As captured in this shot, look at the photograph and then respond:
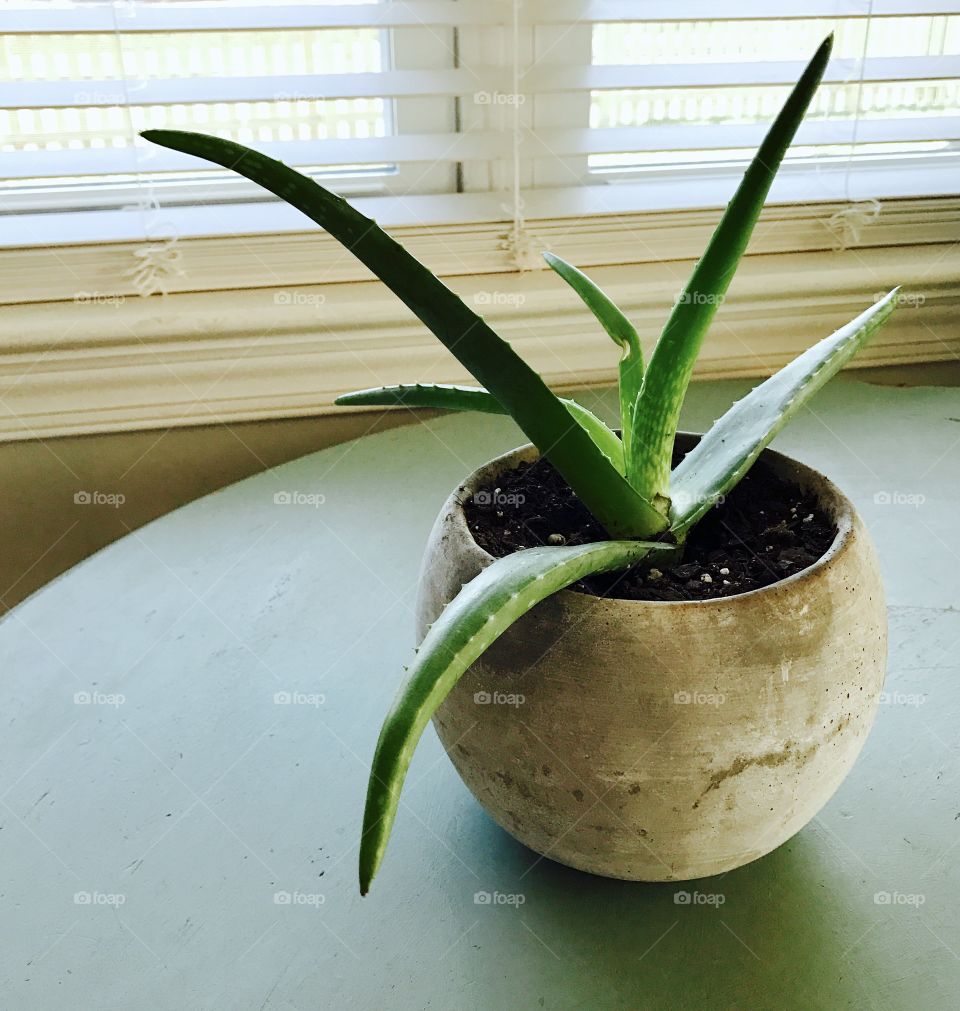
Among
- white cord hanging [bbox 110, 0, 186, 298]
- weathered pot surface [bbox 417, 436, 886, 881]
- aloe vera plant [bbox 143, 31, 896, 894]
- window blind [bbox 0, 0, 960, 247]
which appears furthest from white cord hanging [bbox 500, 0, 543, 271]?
weathered pot surface [bbox 417, 436, 886, 881]

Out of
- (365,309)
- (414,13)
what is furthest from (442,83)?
(365,309)

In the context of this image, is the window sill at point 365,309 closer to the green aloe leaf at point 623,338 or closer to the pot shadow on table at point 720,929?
the green aloe leaf at point 623,338

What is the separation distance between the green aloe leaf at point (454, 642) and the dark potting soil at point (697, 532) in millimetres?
36

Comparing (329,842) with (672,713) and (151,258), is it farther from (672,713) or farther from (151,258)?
(151,258)

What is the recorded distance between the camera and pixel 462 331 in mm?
401

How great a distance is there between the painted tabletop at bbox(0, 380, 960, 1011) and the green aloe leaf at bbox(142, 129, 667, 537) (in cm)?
20

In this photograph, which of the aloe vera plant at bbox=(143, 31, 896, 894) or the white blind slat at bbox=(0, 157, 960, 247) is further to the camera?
the white blind slat at bbox=(0, 157, 960, 247)

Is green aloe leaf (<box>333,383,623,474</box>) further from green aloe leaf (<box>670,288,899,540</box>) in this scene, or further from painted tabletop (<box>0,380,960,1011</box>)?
painted tabletop (<box>0,380,960,1011</box>)

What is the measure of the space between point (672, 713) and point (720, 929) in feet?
0.45

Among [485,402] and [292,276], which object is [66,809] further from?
[292,276]

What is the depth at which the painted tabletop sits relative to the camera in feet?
1.56

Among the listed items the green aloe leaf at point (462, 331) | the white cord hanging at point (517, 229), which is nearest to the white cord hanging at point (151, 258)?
the white cord hanging at point (517, 229)

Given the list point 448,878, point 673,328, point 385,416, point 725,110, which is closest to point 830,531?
point 673,328

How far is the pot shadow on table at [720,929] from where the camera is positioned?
46cm
